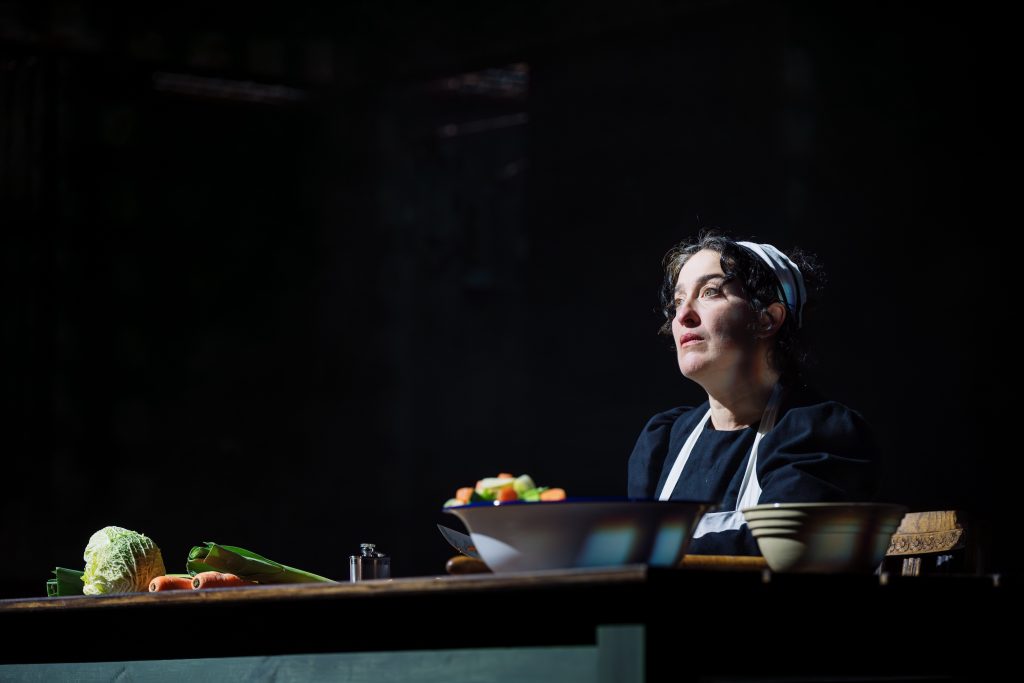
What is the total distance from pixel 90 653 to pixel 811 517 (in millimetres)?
1045

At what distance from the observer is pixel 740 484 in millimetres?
2633

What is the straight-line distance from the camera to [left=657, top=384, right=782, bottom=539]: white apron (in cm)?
242

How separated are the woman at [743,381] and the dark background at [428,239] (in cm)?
336

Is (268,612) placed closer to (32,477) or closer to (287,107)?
(32,477)

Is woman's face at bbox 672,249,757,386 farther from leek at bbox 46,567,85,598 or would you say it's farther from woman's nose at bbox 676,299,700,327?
leek at bbox 46,567,85,598

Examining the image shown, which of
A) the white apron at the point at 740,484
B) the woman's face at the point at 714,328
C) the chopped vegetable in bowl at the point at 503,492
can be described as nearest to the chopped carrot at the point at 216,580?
the chopped vegetable in bowl at the point at 503,492

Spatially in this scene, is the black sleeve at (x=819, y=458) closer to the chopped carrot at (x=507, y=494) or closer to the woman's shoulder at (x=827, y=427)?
the woman's shoulder at (x=827, y=427)

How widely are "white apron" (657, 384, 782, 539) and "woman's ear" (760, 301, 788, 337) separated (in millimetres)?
107

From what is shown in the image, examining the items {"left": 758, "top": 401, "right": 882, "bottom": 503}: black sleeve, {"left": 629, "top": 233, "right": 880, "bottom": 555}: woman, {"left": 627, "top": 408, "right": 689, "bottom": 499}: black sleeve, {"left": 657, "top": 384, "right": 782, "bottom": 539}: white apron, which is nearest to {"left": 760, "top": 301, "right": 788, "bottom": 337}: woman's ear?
{"left": 629, "top": 233, "right": 880, "bottom": 555}: woman

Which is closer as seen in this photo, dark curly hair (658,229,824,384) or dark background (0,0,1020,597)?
dark curly hair (658,229,824,384)

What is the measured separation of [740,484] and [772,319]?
1.08 feet

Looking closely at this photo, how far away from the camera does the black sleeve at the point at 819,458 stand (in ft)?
7.67

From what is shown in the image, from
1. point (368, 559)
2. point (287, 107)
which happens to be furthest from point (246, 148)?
point (368, 559)

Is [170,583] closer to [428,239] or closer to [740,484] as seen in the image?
[740,484]
